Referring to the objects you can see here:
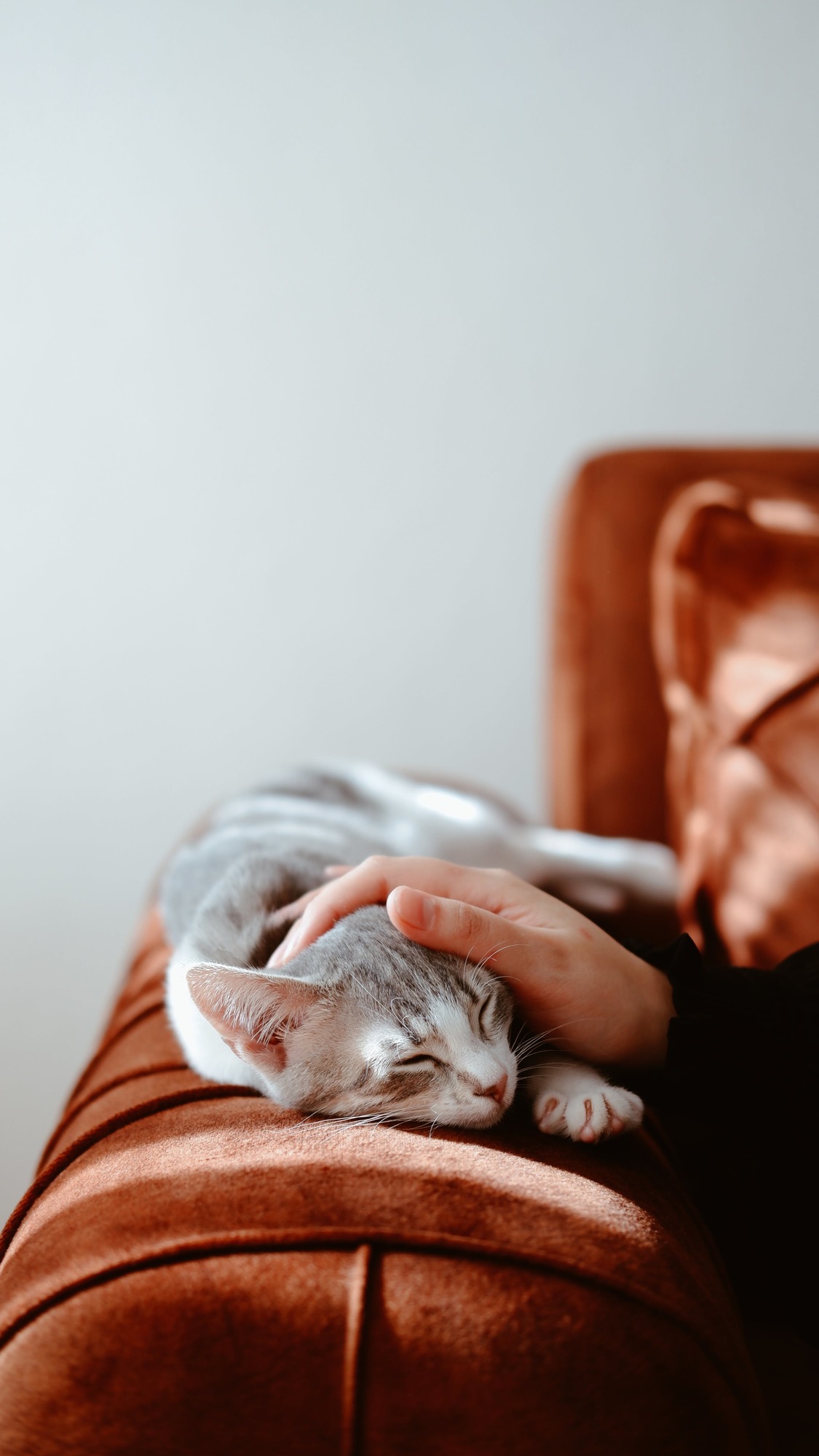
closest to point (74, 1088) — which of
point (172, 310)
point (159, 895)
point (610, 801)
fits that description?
point (159, 895)

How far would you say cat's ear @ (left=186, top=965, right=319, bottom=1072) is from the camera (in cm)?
61

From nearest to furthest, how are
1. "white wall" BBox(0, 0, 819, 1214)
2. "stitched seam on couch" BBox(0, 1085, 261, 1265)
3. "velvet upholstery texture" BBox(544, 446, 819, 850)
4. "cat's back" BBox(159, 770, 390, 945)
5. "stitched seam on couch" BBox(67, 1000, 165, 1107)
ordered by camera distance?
1. "stitched seam on couch" BBox(0, 1085, 261, 1265)
2. "stitched seam on couch" BBox(67, 1000, 165, 1107)
3. "cat's back" BBox(159, 770, 390, 945)
4. "velvet upholstery texture" BBox(544, 446, 819, 850)
5. "white wall" BBox(0, 0, 819, 1214)

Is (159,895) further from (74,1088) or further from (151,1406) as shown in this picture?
(151,1406)

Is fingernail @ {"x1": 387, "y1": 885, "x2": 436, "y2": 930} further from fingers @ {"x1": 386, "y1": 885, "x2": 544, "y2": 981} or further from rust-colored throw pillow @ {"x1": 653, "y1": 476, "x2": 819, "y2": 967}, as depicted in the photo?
rust-colored throw pillow @ {"x1": 653, "y1": 476, "x2": 819, "y2": 967}

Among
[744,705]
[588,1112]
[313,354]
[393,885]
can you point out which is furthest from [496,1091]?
[313,354]

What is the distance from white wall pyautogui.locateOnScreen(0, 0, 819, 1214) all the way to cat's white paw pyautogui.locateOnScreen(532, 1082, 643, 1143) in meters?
1.20

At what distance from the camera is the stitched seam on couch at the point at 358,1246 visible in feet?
1.50

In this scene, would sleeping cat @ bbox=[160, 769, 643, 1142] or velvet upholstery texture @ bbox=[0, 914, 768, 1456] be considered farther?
sleeping cat @ bbox=[160, 769, 643, 1142]

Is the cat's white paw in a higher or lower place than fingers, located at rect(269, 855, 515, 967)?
lower

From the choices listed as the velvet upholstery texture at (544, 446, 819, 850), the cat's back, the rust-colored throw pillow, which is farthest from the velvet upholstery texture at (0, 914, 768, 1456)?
the velvet upholstery texture at (544, 446, 819, 850)

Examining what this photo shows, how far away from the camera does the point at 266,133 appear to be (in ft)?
5.08

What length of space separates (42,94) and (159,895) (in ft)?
4.27

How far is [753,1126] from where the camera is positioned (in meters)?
0.70

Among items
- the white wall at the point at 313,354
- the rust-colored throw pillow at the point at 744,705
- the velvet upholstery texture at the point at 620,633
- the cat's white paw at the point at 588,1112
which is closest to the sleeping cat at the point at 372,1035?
the cat's white paw at the point at 588,1112
